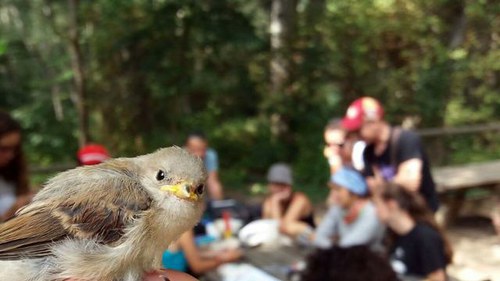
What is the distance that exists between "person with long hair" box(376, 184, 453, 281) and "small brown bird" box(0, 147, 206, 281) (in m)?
2.49

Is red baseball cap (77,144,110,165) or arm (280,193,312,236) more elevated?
red baseball cap (77,144,110,165)

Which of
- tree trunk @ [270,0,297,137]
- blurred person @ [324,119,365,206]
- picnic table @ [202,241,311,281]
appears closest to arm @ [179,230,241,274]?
picnic table @ [202,241,311,281]

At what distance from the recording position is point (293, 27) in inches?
502

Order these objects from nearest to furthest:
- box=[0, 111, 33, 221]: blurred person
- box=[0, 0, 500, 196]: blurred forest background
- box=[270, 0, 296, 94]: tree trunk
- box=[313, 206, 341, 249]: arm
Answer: box=[0, 111, 33, 221]: blurred person → box=[313, 206, 341, 249]: arm → box=[0, 0, 500, 196]: blurred forest background → box=[270, 0, 296, 94]: tree trunk

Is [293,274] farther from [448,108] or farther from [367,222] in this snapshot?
[448,108]

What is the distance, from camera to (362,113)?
5.05 metres

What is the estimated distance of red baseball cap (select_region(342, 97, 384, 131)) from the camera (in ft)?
15.9

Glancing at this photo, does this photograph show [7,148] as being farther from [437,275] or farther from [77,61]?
[77,61]

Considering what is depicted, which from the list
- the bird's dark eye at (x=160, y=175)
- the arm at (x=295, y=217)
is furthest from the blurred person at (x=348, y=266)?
the arm at (x=295, y=217)

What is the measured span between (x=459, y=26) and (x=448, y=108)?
87.1 inches

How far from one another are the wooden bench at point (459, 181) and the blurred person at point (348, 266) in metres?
4.90

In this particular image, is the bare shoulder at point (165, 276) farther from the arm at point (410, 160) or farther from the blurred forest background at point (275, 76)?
the blurred forest background at point (275, 76)

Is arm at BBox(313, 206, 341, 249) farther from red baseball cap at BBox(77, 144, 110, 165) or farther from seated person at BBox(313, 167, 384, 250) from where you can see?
red baseball cap at BBox(77, 144, 110, 165)

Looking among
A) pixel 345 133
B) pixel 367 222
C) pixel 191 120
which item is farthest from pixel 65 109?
pixel 367 222
